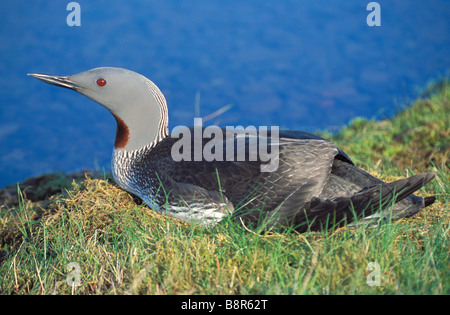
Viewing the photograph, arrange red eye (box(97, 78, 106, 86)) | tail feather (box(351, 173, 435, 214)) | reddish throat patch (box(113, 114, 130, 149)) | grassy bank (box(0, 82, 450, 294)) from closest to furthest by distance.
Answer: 1. grassy bank (box(0, 82, 450, 294))
2. tail feather (box(351, 173, 435, 214))
3. red eye (box(97, 78, 106, 86))
4. reddish throat patch (box(113, 114, 130, 149))

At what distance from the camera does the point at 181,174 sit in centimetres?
312

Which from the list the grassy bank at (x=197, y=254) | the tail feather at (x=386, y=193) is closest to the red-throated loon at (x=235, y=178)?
the tail feather at (x=386, y=193)

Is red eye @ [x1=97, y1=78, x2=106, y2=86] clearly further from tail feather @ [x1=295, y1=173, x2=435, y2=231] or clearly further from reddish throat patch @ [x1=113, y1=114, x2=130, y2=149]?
tail feather @ [x1=295, y1=173, x2=435, y2=231]

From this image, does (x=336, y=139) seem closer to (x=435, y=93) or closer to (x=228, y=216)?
(x=435, y=93)

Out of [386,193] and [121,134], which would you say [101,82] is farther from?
[386,193]

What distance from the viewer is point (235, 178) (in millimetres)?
3039

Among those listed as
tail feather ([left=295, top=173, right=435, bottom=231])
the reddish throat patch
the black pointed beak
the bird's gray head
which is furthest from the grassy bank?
the black pointed beak

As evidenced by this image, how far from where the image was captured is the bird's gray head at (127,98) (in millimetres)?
3355

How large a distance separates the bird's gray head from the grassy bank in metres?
0.41

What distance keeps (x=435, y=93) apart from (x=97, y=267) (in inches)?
203

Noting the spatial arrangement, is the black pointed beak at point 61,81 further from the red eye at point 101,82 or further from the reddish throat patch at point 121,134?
the reddish throat patch at point 121,134

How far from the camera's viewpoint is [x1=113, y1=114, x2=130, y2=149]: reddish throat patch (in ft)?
11.4
